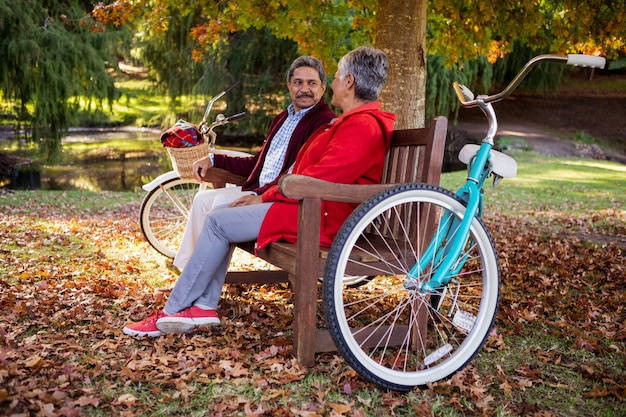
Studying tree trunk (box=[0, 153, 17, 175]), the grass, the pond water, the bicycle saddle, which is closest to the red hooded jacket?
the bicycle saddle

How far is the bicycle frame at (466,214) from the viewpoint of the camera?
2.68 m

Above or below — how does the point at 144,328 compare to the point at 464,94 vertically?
below

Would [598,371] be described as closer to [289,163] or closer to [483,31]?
[289,163]

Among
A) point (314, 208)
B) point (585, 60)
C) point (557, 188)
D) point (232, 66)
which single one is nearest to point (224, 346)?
point (314, 208)

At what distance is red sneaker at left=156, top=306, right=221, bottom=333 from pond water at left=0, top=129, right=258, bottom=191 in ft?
35.9

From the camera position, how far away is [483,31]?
6.98m

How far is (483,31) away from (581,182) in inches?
284

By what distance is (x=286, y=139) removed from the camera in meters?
3.94

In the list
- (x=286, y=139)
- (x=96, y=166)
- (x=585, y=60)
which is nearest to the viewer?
(x=585, y=60)

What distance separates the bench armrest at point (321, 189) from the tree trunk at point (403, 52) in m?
2.73

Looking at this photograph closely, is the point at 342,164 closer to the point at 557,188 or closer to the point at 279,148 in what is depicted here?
the point at 279,148

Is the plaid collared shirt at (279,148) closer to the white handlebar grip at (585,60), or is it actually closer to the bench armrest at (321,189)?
the bench armrest at (321,189)

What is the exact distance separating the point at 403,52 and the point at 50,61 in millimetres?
8742

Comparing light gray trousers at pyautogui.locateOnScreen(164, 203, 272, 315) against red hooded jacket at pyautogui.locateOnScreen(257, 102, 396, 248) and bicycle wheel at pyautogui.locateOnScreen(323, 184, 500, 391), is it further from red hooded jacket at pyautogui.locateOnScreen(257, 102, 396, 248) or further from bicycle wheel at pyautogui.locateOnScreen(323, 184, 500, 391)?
bicycle wheel at pyautogui.locateOnScreen(323, 184, 500, 391)
